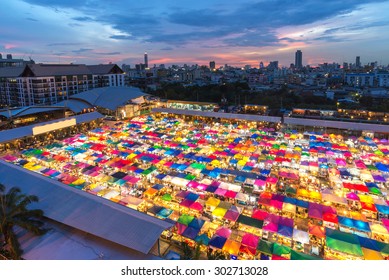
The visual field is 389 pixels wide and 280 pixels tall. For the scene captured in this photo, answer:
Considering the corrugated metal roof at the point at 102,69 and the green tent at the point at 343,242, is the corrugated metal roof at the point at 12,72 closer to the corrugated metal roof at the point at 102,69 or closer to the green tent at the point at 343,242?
the corrugated metal roof at the point at 102,69

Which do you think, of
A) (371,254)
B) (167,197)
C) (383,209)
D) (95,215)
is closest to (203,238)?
(167,197)

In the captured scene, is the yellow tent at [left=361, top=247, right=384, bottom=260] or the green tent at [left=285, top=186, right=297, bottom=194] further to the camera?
the green tent at [left=285, top=186, right=297, bottom=194]

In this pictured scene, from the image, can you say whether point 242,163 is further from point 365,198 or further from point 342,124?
point 342,124

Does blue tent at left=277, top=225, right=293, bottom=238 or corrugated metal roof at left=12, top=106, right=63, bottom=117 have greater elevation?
corrugated metal roof at left=12, top=106, right=63, bottom=117

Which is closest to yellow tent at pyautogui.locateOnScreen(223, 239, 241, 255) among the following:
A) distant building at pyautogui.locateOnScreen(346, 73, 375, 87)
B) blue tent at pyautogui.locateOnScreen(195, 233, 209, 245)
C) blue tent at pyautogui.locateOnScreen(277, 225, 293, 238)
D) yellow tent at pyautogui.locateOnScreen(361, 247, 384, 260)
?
blue tent at pyautogui.locateOnScreen(195, 233, 209, 245)

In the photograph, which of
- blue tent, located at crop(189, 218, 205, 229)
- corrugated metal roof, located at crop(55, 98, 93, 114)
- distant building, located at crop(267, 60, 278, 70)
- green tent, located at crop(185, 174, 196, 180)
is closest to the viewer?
blue tent, located at crop(189, 218, 205, 229)

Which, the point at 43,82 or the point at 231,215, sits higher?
the point at 43,82

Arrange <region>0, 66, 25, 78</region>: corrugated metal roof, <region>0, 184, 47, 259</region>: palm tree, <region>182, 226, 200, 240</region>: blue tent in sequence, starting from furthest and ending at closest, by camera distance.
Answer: <region>0, 66, 25, 78</region>: corrugated metal roof
<region>182, 226, 200, 240</region>: blue tent
<region>0, 184, 47, 259</region>: palm tree

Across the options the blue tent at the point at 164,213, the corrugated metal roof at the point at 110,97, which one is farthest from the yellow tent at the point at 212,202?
the corrugated metal roof at the point at 110,97

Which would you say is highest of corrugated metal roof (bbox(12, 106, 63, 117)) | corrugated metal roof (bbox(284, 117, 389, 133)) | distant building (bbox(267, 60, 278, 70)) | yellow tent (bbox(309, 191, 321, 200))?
distant building (bbox(267, 60, 278, 70))

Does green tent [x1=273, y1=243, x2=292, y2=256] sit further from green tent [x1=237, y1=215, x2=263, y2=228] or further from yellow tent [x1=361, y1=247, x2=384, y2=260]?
yellow tent [x1=361, y1=247, x2=384, y2=260]
